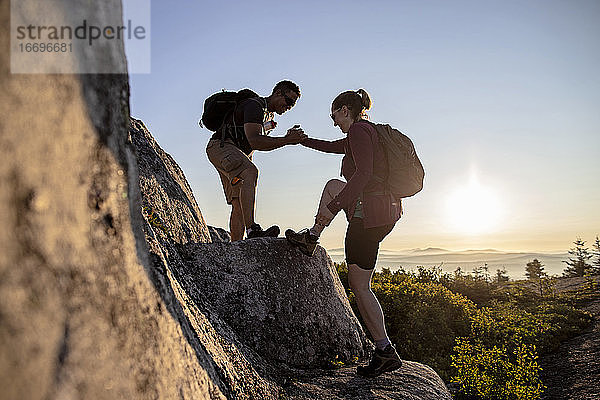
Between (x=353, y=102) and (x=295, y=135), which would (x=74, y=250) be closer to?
(x=353, y=102)

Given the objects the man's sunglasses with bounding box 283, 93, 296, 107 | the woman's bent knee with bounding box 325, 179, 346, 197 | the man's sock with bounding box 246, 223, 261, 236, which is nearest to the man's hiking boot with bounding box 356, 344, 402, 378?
the woman's bent knee with bounding box 325, 179, 346, 197

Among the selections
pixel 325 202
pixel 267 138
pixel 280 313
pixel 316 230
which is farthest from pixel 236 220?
pixel 280 313

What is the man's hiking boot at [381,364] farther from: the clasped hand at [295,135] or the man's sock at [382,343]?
the clasped hand at [295,135]

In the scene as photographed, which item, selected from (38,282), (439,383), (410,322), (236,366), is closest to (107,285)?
(38,282)

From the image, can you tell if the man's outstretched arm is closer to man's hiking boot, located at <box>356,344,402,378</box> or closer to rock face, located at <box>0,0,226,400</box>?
man's hiking boot, located at <box>356,344,402,378</box>

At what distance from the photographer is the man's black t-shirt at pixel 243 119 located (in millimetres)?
5953

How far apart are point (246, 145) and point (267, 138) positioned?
0.59m

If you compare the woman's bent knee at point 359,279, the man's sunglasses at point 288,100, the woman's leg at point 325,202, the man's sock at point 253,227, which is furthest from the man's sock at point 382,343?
the man's sunglasses at point 288,100

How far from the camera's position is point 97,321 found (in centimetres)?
157

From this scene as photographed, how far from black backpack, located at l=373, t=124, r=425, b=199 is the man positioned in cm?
159

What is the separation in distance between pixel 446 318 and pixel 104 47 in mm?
9988

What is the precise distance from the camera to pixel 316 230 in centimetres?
536

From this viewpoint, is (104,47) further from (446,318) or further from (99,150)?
(446,318)

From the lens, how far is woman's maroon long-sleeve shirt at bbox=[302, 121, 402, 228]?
173 inches
